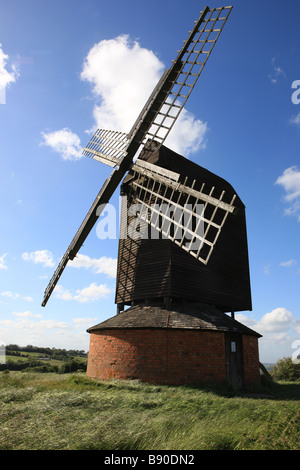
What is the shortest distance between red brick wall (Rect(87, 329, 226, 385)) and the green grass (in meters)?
3.32

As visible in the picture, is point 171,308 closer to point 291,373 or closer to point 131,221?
point 131,221

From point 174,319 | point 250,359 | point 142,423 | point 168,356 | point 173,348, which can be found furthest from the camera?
point 250,359

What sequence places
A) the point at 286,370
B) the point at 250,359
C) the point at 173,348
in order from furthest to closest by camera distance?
the point at 286,370
the point at 250,359
the point at 173,348

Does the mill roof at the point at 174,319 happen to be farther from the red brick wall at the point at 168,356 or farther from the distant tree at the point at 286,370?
the distant tree at the point at 286,370

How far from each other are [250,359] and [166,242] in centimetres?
747

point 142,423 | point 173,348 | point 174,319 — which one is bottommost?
point 142,423

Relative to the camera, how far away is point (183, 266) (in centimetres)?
1584

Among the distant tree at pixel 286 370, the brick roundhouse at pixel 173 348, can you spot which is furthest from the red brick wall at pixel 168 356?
the distant tree at pixel 286 370

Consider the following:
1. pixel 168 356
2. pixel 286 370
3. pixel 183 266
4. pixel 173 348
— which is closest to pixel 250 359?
pixel 173 348

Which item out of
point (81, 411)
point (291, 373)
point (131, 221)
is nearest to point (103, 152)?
point (131, 221)

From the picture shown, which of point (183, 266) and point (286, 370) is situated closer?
point (183, 266)

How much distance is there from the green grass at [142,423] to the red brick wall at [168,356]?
332 centimetres

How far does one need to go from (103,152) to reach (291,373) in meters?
21.5

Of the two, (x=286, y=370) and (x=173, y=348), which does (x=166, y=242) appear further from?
(x=286, y=370)
